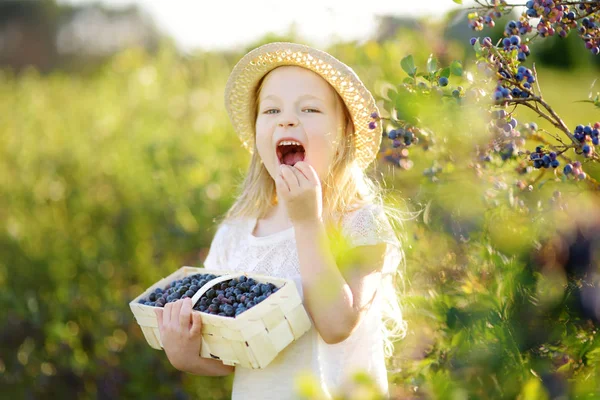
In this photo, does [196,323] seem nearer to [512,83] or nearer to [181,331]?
[181,331]

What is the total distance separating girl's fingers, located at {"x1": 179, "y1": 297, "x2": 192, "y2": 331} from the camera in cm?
155

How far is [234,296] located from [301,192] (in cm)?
32

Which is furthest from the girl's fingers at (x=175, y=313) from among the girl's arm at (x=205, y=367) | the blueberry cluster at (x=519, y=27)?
the blueberry cluster at (x=519, y=27)

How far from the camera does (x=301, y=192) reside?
1649 millimetres

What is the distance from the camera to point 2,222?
4355mm

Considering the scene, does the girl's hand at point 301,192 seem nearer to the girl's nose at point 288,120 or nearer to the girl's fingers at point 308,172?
the girl's fingers at point 308,172

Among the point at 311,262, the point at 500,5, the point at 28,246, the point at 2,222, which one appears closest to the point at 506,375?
the point at 311,262

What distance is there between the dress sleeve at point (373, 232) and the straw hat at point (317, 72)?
24 centimetres

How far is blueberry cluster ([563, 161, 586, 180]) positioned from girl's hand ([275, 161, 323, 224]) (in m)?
0.63

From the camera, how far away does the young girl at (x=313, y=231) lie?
1.64m

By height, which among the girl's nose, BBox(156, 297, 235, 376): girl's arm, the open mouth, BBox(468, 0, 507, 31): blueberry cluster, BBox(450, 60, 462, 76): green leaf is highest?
BBox(468, 0, 507, 31): blueberry cluster

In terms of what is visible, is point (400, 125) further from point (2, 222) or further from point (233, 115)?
point (2, 222)

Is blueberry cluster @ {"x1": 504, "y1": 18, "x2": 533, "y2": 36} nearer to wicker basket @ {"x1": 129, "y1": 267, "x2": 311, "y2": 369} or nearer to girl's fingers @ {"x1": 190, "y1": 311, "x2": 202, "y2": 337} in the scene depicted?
wicker basket @ {"x1": 129, "y1": 267, "x2": 311, "y2": 369}

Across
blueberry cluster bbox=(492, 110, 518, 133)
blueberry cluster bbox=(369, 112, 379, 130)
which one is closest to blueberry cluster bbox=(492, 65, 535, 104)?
blueberry cluster bbox=(492, 110, 518, 133)
